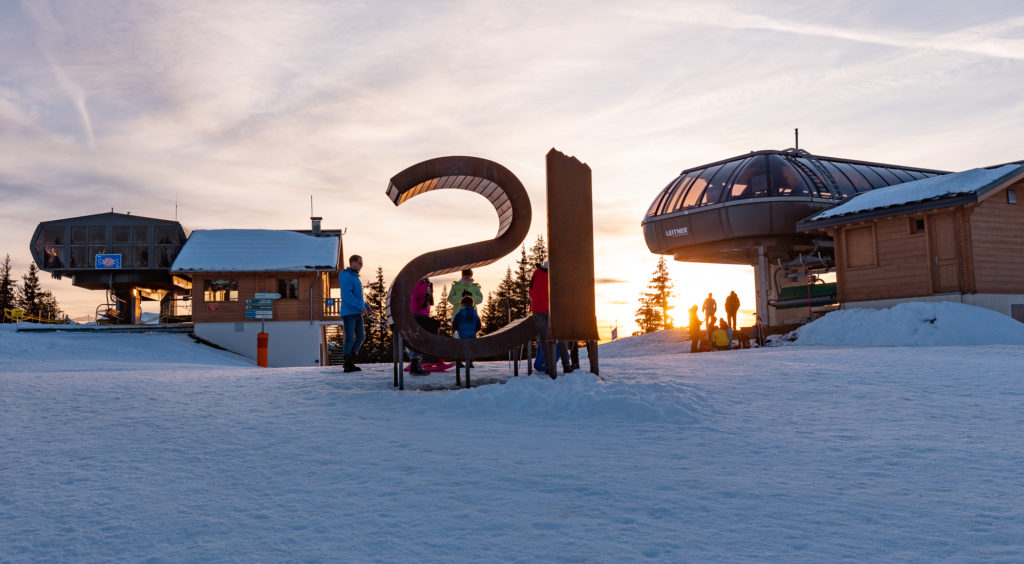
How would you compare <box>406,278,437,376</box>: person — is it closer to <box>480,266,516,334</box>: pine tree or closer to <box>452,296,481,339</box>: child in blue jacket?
<box>452,296,481,339</box>: child in blue jacket

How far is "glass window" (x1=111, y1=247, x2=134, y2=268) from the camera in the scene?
35.3m

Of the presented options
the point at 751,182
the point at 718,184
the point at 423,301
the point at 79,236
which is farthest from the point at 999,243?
the point at 79,236

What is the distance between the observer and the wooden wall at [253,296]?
30.1 metres

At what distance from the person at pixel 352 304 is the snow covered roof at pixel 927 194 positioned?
16432 millimetres

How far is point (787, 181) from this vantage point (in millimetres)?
27719

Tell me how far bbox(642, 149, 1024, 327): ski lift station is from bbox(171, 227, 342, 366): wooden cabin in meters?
15.3

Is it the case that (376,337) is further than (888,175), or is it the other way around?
(376,337)

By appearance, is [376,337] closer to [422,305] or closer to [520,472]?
[422,305]

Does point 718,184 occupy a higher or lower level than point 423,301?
higher

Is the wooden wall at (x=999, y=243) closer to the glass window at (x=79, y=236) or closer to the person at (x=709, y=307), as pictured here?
the person at (x=709, y=307)

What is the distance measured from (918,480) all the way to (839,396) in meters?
3.40

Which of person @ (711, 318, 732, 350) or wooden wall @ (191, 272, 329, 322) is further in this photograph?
wooden wall @ (191, 272, 329, 322)

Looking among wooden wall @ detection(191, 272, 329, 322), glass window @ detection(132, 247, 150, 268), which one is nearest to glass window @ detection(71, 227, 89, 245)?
glass window @ detection(132, 247, 150, 268)

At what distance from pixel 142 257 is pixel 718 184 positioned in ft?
92.3
